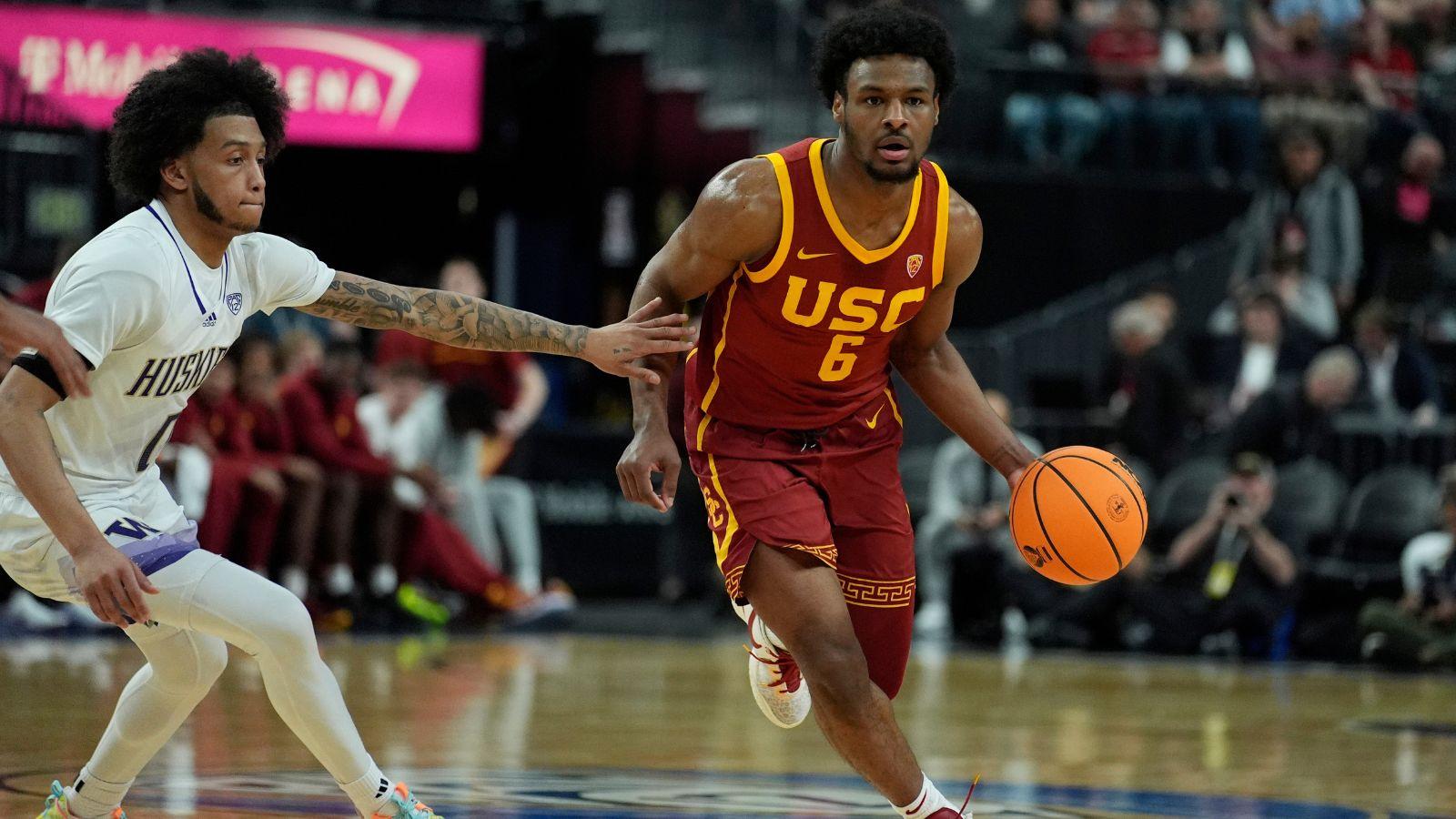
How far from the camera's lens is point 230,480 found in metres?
12.1

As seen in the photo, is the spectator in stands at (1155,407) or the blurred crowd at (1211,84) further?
the blurred crowd at (1211,84)

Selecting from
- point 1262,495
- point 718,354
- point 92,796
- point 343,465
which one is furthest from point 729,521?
point 343,465

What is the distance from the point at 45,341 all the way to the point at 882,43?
2185 mm

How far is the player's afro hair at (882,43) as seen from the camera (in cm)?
505

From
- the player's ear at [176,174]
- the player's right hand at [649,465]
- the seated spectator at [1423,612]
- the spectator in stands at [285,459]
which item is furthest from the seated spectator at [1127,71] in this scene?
the player's ear at [176,174]

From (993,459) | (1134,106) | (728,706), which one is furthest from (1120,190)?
(993,459)

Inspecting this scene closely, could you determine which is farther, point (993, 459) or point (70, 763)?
point (70, 763)

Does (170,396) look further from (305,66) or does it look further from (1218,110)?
(1218,110)

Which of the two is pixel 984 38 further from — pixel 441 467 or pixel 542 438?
pixel 441 467

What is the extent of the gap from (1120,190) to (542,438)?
555 cm

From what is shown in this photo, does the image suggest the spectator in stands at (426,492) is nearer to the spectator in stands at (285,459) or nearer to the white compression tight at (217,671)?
the spectator in stands at (285,459)

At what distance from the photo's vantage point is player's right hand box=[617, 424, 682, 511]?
16.4ft

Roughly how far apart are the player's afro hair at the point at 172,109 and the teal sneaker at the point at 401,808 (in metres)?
1.52

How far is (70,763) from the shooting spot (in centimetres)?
635
